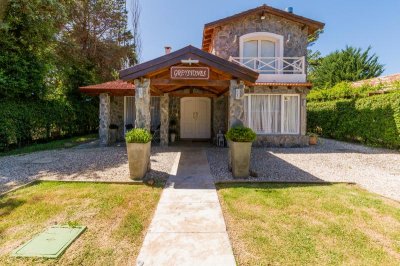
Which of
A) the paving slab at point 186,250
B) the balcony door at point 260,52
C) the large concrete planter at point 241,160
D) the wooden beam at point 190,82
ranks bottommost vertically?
the paving slab at point 186,250

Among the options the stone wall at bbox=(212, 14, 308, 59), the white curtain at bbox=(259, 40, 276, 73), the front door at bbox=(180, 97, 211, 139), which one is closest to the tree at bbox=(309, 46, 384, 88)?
the stone wall at bbox=(212, 14, 308, 59)

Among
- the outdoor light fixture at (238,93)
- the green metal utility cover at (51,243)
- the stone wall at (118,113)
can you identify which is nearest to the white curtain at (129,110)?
the stone wall at (118,113)

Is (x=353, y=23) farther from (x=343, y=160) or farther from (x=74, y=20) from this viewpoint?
(x=74, y=20)

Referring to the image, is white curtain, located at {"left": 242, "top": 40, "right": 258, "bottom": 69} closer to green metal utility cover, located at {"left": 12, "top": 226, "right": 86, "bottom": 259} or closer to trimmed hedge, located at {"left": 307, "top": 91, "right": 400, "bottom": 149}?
trimmed hedge, located at {"left": 307, "top": 91, "right": 400, "bottom": 149}

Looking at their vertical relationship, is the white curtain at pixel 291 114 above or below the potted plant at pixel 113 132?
above

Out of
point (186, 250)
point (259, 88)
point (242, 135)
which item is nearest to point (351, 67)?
point (259, 88)

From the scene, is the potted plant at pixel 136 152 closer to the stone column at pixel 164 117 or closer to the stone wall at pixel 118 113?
the stone column at pixel 164 117

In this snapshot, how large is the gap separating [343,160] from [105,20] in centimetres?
1892

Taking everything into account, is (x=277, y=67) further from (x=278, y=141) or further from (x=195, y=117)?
(x=195, y=117)

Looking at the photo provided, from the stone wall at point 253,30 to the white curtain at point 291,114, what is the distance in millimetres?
2576

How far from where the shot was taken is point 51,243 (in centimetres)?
308

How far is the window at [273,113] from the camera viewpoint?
11.6 m

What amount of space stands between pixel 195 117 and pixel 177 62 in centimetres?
774

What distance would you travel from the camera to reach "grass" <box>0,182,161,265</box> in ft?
9.41
